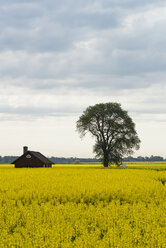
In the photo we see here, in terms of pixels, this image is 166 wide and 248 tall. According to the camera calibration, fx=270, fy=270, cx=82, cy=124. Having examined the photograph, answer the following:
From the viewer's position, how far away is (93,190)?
1269 cm

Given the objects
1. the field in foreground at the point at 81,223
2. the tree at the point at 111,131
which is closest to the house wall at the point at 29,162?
the tree at the point at 111,131

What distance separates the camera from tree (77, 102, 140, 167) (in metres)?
54.7

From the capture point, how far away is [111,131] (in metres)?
54.7

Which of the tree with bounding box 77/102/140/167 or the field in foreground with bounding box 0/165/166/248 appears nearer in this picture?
the field in foreground with bounding box 0/165/166/248

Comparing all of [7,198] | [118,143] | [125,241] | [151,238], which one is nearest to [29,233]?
[125,241]

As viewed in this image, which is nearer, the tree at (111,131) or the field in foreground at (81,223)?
the field in foreground at (81,223)

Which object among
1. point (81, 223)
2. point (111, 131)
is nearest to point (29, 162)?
point (111, 131)

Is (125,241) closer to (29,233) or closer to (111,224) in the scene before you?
(111,224)

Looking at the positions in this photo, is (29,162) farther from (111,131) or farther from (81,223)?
(81,223)

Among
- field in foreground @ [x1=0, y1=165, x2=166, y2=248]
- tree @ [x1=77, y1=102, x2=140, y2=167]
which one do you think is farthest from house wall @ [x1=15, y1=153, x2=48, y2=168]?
Result: field in foreground @ [x1=0, y1=165, x2=166, y2=248]

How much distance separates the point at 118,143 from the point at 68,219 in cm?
4737

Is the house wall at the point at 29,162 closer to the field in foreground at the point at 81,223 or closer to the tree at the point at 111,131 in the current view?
the tree at the point at 111,131

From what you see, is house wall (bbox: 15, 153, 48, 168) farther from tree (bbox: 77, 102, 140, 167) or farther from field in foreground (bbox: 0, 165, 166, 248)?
field in foreground (bbox: 0, 165, 166, 248)

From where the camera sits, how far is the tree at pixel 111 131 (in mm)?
54719
